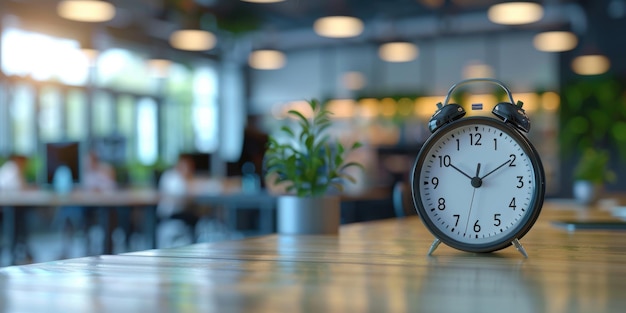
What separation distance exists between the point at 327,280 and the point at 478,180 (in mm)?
474

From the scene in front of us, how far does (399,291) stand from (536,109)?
37.5 feet

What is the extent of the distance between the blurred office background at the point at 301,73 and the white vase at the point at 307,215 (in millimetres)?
7400

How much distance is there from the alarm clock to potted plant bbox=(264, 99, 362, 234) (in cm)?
53

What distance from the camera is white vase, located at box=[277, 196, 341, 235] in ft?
6.09

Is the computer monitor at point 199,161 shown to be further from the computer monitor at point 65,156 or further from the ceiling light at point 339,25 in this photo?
the ceiling light at point 339,25

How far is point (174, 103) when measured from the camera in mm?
14008

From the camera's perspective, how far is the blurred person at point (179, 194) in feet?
21.2

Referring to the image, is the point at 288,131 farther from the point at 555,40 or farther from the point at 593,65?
the point at 593,65

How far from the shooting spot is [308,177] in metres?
1.88

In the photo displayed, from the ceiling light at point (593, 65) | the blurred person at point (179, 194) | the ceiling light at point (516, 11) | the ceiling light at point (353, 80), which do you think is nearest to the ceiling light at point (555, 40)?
the ceiling light at point (593, 65)

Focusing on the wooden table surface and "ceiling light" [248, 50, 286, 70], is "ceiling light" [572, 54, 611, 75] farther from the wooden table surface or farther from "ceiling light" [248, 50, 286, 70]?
the wooden table surface

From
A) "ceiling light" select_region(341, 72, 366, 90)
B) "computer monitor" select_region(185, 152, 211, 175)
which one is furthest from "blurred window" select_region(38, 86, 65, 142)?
"computer monitor" select_region(185, 152, 211, 175)

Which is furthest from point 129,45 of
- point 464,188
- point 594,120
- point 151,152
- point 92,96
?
point 464,188

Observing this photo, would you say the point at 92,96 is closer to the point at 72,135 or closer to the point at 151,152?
the point at 72,135
